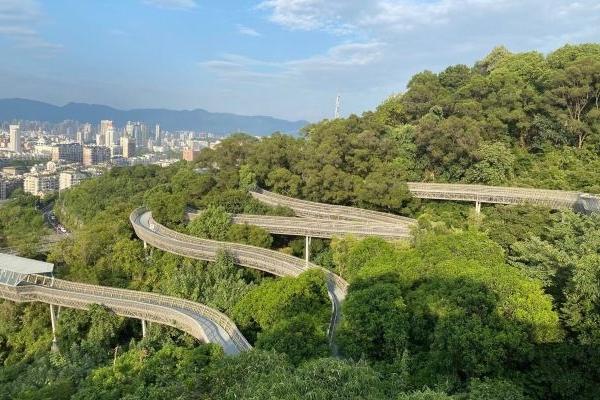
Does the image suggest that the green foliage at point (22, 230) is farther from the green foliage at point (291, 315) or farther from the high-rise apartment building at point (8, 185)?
the high-rise apartment building at point (8, 185)

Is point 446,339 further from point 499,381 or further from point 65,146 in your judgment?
point 65,146

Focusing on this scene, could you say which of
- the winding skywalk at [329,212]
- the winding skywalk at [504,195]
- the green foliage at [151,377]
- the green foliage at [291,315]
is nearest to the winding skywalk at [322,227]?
the winding skywalk at [329,212]

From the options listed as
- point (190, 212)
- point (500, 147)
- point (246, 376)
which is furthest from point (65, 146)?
point (246, 376)

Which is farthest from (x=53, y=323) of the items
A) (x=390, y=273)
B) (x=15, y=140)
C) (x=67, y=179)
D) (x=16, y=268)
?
(x=15, y=140)

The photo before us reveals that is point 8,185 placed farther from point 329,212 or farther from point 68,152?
point 329,212

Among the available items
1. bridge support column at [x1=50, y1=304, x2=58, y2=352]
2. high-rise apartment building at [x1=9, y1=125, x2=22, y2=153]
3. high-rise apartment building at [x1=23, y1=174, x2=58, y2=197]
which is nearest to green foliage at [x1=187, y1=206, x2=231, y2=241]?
bridge support column at [x1=50, y1=304, x2=58, y2=352]

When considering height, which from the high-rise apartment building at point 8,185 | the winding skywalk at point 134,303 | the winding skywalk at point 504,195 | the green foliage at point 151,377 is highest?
the winding skywalk at point 504,195
